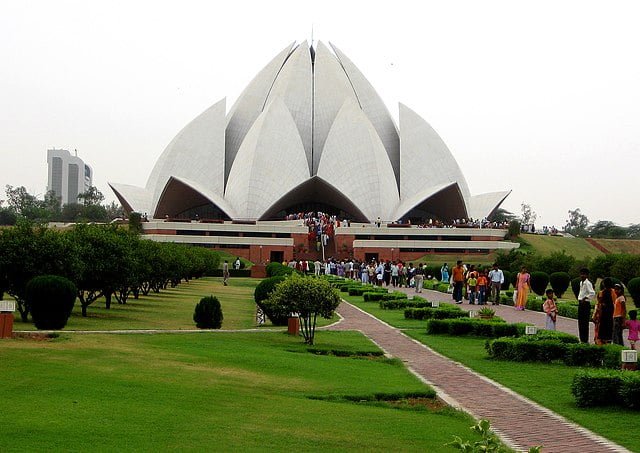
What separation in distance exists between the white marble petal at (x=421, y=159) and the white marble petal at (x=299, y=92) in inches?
233

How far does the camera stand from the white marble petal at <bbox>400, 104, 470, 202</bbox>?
50.0 meters

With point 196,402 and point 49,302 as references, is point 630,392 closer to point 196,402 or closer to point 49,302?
point 196,402

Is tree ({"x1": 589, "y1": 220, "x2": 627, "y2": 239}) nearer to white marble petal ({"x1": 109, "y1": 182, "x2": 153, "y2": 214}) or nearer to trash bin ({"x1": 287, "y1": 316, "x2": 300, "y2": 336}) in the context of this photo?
white marble petal ({"x1": 109, "y1": 182, "x2": 153, "y2": 214})

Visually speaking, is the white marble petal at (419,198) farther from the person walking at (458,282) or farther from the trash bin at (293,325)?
the trash bin at (293,325)

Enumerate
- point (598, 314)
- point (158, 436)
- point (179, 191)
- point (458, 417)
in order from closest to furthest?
point (158, 436) < point (458, 417) < point (598, 314) < point (179, 191)

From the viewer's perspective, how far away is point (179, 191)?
49.2 metres

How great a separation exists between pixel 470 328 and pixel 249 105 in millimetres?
42544

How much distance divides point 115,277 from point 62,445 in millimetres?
10749

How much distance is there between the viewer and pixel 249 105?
53.5 metres

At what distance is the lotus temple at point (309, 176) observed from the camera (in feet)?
139

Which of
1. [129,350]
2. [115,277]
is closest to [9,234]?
[115,277]

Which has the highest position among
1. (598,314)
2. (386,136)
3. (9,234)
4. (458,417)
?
(386,136)

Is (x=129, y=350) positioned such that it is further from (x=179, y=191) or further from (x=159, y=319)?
(x=179, y=191)

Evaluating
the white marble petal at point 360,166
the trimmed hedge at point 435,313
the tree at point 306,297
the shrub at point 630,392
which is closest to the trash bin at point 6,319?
the tree at point 306,297
